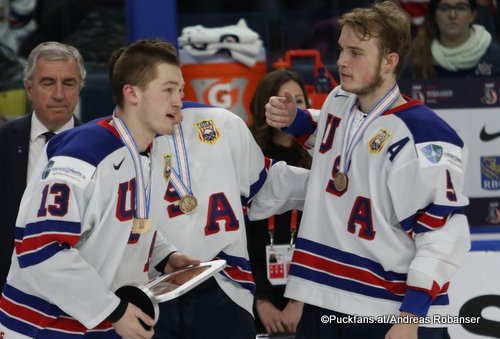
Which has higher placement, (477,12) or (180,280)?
(477,12)

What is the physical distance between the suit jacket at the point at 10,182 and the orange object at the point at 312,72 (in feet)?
7.24

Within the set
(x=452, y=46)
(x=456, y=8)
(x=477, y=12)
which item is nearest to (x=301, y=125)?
(x=452, y=46)

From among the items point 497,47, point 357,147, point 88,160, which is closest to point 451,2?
point 497,47

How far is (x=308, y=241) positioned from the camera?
3.93 metres

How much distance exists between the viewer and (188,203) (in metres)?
3.88

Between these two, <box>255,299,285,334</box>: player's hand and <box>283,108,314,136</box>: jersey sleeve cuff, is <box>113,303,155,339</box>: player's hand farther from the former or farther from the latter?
<box>255,299,285,334</box>: player's hand

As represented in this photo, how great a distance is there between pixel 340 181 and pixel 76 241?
991mm

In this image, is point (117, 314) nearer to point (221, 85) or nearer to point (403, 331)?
point (403, 331)

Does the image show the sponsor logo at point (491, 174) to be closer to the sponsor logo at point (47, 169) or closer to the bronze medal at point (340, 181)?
the bronze medal at point (340, 181)

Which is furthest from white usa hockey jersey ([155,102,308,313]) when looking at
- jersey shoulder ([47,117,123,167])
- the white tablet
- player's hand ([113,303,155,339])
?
player's hand ([113,303,155,339])

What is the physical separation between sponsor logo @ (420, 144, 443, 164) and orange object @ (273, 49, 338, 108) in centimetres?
273

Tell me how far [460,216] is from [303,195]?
72cm

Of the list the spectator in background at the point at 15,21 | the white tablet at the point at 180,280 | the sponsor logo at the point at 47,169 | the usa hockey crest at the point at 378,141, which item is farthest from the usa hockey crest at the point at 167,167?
the spectator in background at the point at 15,21

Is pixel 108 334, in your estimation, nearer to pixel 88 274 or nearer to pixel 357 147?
pixel 88 274
